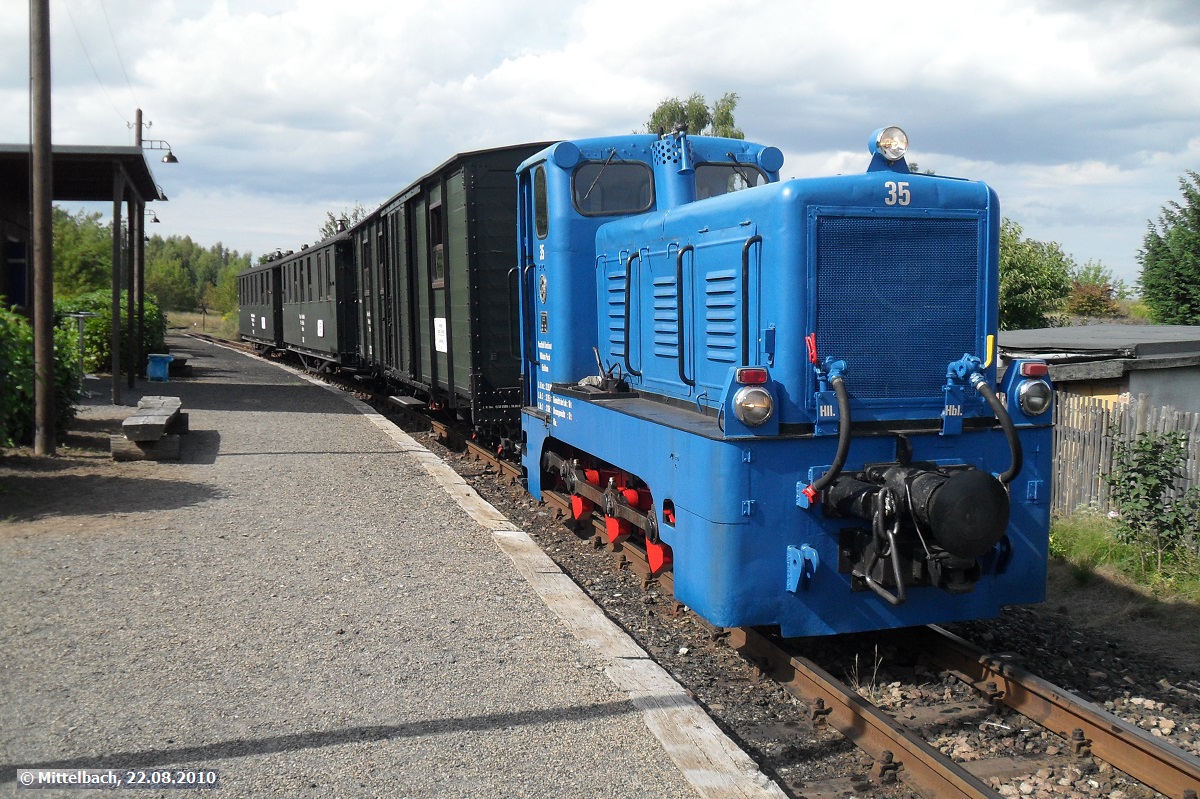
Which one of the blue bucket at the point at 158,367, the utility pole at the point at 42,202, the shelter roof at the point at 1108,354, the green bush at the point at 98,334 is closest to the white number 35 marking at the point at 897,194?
the shelter roof at the point at 1108,354

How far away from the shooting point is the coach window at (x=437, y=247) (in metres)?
11.0

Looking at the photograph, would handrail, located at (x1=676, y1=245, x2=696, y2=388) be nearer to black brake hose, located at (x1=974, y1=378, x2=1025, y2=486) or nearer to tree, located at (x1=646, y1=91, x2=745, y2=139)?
black brake hose, located at (x1=974, y1=378, x2=1025, y2=486)

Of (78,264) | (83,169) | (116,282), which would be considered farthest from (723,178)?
(78,264)

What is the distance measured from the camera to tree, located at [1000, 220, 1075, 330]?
24.3m

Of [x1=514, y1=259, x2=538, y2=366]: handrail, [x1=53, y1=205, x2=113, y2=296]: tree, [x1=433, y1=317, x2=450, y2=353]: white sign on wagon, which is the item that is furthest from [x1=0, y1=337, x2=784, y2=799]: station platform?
[x1=53, y1=205, x2=113, y2=296]: tree

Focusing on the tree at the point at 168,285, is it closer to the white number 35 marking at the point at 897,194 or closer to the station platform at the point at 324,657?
the station platform at the point at 324,657

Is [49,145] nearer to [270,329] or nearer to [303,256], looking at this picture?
[303,256]

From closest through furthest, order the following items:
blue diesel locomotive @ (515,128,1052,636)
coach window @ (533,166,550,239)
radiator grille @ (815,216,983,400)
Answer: blue diesel locomotive @ (515,128,1052,636), radiator grille @ (815,216,983,400), coach window @ (533,166,550,239)

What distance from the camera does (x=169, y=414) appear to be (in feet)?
37.5

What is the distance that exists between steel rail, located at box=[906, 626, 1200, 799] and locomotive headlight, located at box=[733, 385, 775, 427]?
5.26ft

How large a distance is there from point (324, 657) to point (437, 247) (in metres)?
7.23

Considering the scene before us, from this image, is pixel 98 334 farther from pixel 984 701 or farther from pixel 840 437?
pixel 984 701

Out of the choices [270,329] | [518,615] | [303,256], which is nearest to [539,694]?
[518,615]

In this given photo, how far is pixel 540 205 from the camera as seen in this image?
738 cm
